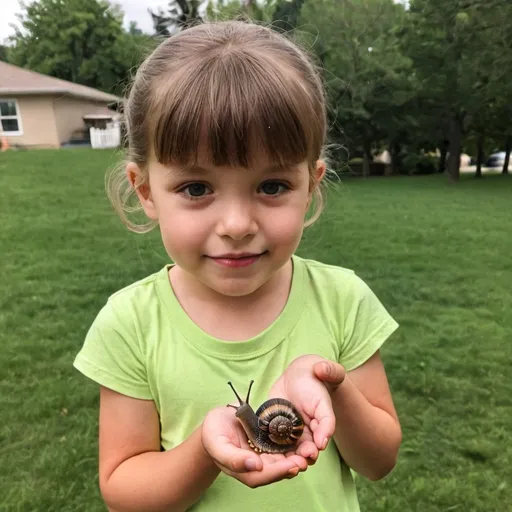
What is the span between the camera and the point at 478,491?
3.58 metres

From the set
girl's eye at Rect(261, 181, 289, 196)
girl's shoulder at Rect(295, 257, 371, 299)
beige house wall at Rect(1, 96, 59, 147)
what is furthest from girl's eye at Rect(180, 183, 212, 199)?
beige house wall at Rect(1, 96, 59, 147)

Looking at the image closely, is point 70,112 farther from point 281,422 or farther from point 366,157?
point 281,422

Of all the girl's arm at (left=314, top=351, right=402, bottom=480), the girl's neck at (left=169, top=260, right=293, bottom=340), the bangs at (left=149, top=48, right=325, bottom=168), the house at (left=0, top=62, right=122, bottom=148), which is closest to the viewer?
the bangs at (left=149, top=48, right=325, bottom=168)

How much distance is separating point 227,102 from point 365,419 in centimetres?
90

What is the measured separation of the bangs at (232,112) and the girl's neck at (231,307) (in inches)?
16.4

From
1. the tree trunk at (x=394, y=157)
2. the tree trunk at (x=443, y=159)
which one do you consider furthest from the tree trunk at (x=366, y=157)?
the tree trunk at (x=443, y=159)

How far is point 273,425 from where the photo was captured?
1178 mm

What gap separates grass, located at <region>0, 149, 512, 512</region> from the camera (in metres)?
3.63

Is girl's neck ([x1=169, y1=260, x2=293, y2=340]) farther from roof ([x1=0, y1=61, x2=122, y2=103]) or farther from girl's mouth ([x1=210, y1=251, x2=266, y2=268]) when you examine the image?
roof ([x1=0, y1=61, x2=122, y2=103])

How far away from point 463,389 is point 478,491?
1.29 meters

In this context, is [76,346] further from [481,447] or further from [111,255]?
[481,447]

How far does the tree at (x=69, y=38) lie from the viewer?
4588 centimetres

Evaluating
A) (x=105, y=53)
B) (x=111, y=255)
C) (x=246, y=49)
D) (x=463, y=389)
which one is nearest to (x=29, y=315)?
(x=111, y=255)

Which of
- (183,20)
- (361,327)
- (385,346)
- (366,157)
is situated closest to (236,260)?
(361,327)
